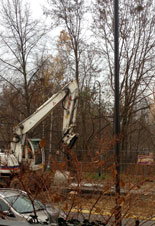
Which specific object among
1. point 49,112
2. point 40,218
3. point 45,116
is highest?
point 49,112

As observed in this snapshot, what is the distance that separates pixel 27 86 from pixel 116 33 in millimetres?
17941

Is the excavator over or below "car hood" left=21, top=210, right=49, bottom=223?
over

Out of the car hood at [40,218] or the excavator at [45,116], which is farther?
the excavator at [45,116]

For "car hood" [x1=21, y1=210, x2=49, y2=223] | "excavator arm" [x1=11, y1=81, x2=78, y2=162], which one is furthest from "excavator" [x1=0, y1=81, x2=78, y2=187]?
"car hood" [x1=21, y1=210, x2=49, y2=223]

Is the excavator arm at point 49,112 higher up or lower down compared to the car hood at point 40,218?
higher up

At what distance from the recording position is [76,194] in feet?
17.1

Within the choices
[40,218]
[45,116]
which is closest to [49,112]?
[45,116]

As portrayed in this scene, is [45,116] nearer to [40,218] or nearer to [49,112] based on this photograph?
[49,112]

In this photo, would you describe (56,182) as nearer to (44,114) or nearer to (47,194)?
(47,194)

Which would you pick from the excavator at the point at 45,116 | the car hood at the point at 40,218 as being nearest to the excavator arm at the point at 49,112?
the excavator at the point at 45,116

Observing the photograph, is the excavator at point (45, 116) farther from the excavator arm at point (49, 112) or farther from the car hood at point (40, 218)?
the car hood at point (40, 218)

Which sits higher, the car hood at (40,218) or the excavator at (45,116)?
the excavator at (45,116)

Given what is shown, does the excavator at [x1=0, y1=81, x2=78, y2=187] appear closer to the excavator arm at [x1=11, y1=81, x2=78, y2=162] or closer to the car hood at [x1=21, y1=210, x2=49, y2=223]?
the excavator arm at [x1=11, y1=81, x2=78, y2=162]

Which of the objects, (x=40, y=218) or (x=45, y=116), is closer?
(x=40, y=218)
